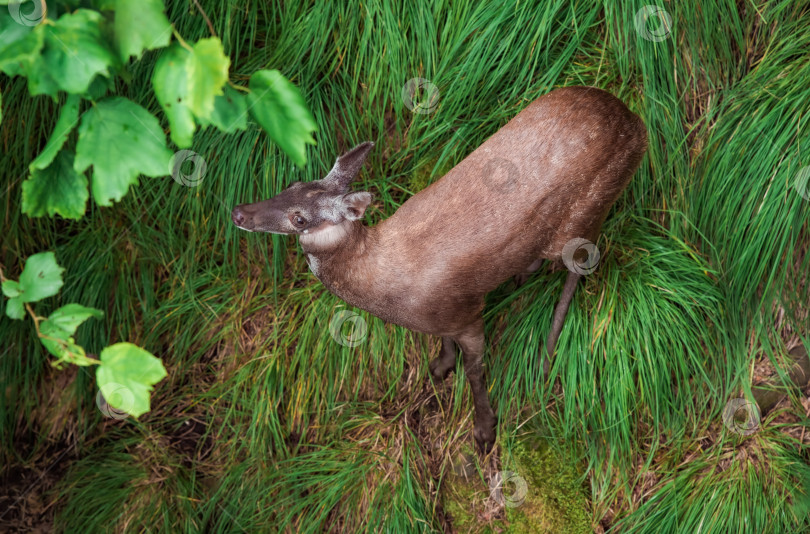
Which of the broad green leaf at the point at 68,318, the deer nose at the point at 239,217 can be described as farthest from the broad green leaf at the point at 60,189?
the deer nose at the point at 239,217

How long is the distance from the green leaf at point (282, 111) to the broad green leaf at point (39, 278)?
2.27ft

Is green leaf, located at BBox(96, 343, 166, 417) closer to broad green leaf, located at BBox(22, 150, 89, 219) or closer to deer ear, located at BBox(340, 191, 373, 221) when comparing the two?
broad green leaf, located at BBox(22, 150, 89, 219)

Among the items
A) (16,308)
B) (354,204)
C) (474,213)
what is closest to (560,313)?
(474,213)

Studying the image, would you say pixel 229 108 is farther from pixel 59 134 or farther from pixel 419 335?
pixel 419 335

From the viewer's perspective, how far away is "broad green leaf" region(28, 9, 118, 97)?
3.80 feet

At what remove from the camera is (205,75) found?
42.6 inches

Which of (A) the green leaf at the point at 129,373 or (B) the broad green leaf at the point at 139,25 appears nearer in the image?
(B) the broad green leaf at the point at 139,25

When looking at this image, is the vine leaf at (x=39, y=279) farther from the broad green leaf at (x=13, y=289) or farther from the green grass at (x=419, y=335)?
the green grass at (x=419, y=335)

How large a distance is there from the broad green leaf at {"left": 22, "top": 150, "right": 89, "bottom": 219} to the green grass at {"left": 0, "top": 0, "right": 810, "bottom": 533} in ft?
4.77

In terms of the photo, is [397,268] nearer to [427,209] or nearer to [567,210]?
[427,209]

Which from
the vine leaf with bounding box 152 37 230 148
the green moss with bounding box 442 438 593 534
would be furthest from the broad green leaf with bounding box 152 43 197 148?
the green moss with bounding box 442 438 593 534

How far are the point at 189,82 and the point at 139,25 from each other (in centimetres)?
16

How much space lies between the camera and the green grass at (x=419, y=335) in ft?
9.23

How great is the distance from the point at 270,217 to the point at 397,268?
57cm
